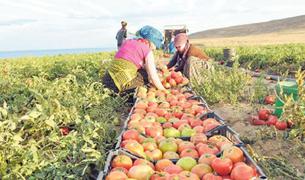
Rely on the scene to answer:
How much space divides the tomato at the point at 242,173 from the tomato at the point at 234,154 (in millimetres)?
192

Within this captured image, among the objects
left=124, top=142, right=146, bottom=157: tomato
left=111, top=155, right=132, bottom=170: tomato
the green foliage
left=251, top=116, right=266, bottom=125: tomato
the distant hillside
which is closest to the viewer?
left=111, top=155, right=132, bottom=170: tomato

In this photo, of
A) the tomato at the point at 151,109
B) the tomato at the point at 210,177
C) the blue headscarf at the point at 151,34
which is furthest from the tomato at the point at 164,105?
the tomato at the point at 210,177

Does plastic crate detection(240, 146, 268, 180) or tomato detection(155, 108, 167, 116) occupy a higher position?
plastic crate detection(240, 146, 268, 180)

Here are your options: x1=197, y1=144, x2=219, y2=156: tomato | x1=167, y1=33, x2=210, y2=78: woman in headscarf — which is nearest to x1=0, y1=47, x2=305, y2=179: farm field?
x1=197, y1=144, x2=219, y2=156: tomato

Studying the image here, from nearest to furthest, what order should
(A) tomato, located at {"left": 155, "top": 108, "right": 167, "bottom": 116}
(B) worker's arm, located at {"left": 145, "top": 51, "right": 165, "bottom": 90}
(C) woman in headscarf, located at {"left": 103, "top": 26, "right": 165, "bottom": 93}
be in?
(A) tomato, located at {"left": 155, "top": 108, "right": 167, "bottom": 116} < (B) worker's arm, located at {"left": 145, "top": 51, "right": 165, "bottom": 90} < (C) woman in headscarf, located at {"left": 103, "top": 26, "right": 165, "bottom": 93}

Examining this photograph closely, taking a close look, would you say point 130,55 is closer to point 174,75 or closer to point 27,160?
point 174,75

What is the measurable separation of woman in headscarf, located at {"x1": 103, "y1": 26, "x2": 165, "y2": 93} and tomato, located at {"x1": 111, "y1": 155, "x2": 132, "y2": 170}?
3456 millimetres

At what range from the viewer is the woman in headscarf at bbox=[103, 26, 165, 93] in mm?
6531

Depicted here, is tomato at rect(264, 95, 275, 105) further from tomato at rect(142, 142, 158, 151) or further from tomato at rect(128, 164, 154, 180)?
tomato at rect(128, 164, 154, 180)

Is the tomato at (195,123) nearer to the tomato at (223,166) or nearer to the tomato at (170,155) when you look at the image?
the tomato at (170,155)

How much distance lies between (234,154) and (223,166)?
0.18m

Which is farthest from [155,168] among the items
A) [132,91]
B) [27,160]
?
[132,91]

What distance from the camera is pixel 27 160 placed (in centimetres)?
321

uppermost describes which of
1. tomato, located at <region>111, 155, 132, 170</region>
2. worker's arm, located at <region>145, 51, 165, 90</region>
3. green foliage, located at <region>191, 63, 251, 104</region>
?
worker's arm, located at <region>145, 51, 165, 90</region>
